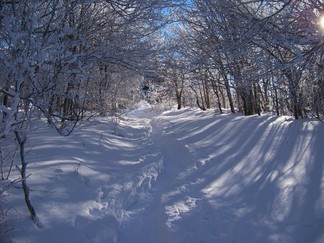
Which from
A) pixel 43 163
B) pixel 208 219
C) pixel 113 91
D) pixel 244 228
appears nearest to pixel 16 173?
pixel 43 163

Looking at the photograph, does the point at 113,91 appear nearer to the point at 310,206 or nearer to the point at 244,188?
the point at 244,188

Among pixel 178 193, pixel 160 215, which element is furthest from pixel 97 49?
pixel 160 215

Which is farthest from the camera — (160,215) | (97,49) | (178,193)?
(97,49)

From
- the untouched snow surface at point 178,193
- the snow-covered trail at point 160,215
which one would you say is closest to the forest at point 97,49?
the untouched snow surface at point 178,193

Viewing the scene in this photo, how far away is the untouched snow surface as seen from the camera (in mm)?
3773

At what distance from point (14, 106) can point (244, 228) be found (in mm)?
2976

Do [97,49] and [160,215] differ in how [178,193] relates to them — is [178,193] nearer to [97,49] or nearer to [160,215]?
[160,215]

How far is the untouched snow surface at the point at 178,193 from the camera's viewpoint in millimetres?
3773

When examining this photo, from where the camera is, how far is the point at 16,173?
474 cm

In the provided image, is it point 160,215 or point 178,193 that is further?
point 178,193

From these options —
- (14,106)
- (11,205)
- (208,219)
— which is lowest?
(208,219)

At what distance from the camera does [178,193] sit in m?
5.36

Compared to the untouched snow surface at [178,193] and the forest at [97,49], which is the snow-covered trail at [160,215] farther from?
the forest at [97,49]

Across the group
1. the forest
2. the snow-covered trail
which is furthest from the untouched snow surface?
the forest
